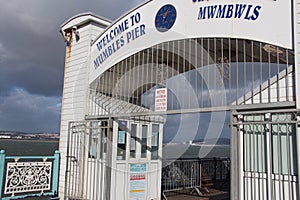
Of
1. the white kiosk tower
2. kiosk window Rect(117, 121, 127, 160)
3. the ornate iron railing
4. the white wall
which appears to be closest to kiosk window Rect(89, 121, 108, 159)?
the white kiosk tower

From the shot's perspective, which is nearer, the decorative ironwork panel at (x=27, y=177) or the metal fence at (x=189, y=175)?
the decorative ironwork panel at (x=27, y=177)

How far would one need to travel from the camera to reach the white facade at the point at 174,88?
Answer: 3.69 m

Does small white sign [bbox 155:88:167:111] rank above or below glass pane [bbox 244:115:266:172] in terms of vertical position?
above

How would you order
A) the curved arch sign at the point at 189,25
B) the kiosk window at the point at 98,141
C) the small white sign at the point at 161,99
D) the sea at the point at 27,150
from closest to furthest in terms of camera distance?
the curved arch sign at the point at 189,25 < the small white sign at the point at 161,99 < the kiosk window at the point at 98,141 < the sea at the point at 27,150

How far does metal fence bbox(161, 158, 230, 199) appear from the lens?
869 cm

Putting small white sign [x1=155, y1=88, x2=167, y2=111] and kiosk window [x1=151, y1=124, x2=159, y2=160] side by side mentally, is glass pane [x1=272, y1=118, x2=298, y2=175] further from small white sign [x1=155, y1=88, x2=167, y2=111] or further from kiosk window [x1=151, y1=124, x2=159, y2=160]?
kiosk window [x1=151, y1=124, x2=159, y2=160]

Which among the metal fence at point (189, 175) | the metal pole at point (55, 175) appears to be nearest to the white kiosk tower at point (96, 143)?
Answer: the metal pole at point (55, 175)

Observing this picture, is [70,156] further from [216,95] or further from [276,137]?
[276,137]

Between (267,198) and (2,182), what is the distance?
4.88 meters

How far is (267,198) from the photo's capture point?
3682 mm

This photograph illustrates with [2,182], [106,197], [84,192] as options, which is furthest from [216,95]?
[2,182]

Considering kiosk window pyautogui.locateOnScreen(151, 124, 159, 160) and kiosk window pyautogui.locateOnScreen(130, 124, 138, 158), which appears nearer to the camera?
kiosk window pyautogui.locateOnScreen(130, 124, 138, 158)

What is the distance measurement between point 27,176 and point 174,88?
364 cm

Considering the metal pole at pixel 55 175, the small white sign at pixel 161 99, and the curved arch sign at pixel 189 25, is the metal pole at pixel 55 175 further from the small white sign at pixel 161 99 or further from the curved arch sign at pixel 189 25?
the small white sign at pixel 161 99
